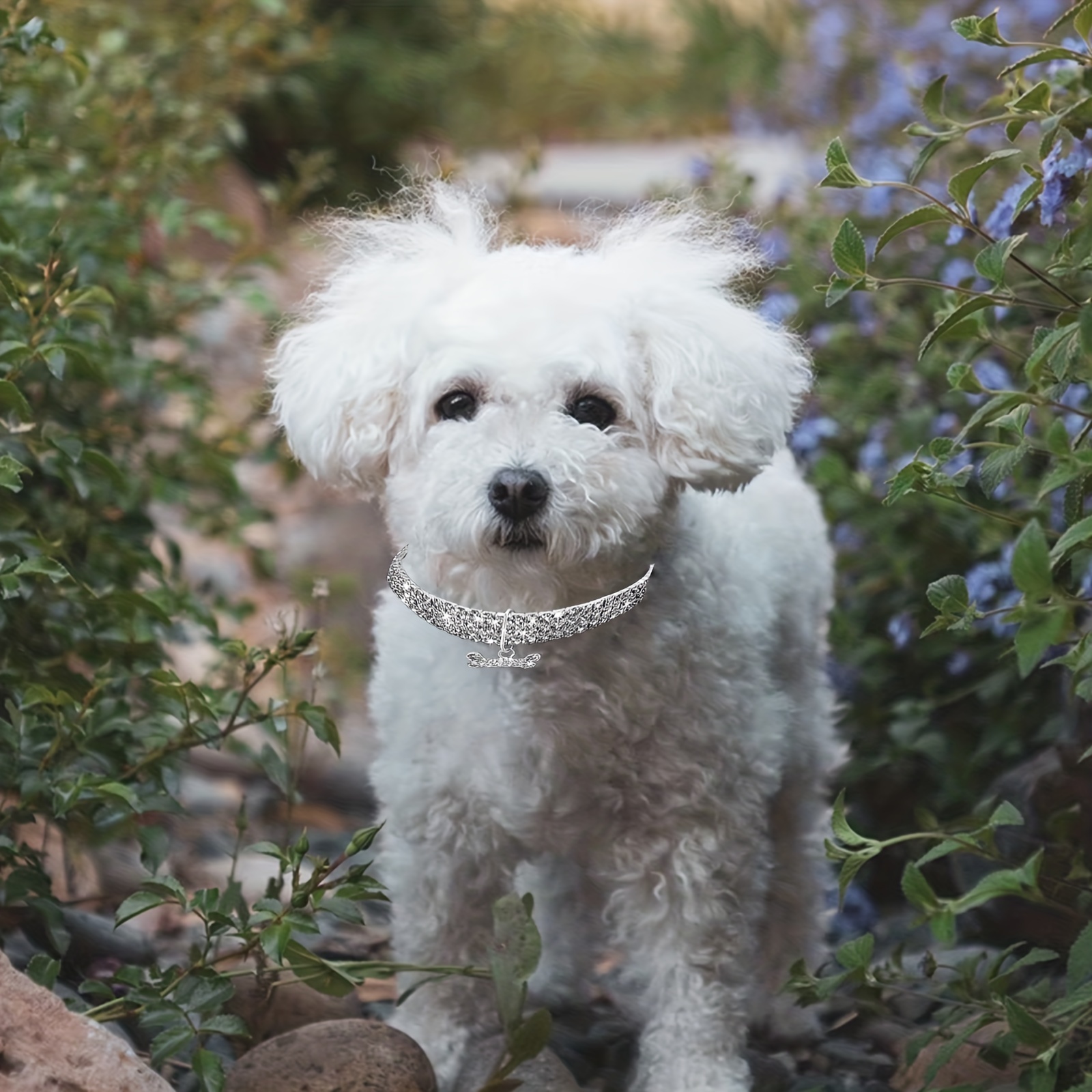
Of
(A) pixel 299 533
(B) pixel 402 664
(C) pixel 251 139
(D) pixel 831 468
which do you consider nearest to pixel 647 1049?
(B) pixel 402 664

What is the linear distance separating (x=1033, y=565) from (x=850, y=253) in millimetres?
522

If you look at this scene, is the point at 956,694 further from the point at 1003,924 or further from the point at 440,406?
the point at 440,406

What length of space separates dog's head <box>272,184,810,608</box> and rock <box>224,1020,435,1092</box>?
62 cm

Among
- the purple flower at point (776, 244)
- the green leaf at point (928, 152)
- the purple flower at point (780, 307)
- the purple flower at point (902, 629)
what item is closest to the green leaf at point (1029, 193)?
the green leaf at point (928, 152)

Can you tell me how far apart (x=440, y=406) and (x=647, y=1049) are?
→ 989 millimetres

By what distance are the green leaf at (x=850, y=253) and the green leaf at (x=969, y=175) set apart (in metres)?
0.12

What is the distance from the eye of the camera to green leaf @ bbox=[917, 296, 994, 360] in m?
1.88

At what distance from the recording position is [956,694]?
3041 mm

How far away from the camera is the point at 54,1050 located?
1839 mm

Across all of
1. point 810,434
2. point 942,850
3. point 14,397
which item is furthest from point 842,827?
point 810,434

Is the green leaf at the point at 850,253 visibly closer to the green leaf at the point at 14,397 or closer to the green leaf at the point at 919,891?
the green leaf at the point at 919,891

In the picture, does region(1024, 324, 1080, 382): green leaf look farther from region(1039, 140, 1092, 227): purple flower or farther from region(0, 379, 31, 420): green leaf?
region(0, 379, 31, 420): green leaf

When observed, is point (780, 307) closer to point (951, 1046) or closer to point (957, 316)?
point (957, 316)

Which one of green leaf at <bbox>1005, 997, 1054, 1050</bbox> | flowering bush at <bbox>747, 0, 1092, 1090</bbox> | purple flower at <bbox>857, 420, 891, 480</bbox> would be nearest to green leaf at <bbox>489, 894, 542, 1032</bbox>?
flowering bush at <bbox>747, 0, 1092, 1090</bbox>
